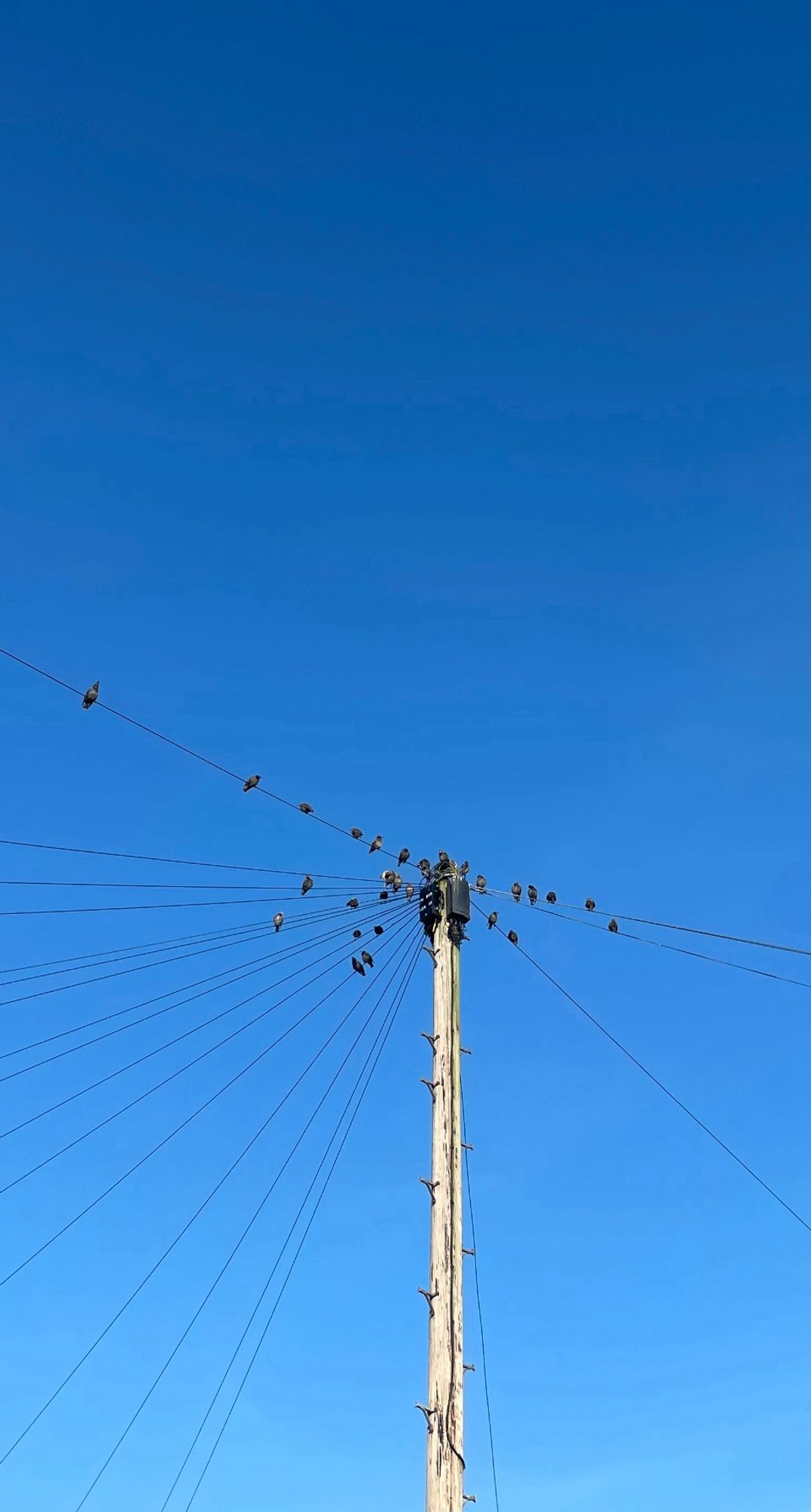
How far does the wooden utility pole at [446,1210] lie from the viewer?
33.9ft

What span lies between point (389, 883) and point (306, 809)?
315 cm

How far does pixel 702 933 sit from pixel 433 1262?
704cm

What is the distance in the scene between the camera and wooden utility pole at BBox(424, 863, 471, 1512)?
33.9 ft

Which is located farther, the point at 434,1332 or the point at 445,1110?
the point at 445,1110

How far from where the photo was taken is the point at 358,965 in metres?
16.2

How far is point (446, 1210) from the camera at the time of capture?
11523 millimetres

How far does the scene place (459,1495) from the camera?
33.6 feet

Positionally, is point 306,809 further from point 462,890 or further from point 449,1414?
point 449,1414

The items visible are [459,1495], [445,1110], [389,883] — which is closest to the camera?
[459,1495]

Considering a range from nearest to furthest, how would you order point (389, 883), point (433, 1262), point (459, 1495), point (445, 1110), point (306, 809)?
point (459, 1495) → point (433, 1262) → point (445, 1110) → point (389, 883) → point (306, 809)

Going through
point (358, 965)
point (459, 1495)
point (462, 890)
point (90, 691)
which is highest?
point (90, 691)

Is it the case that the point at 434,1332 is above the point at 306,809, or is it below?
below

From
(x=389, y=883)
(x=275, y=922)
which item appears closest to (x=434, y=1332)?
(x=389, y=883)

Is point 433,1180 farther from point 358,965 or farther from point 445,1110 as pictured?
point 358,965
